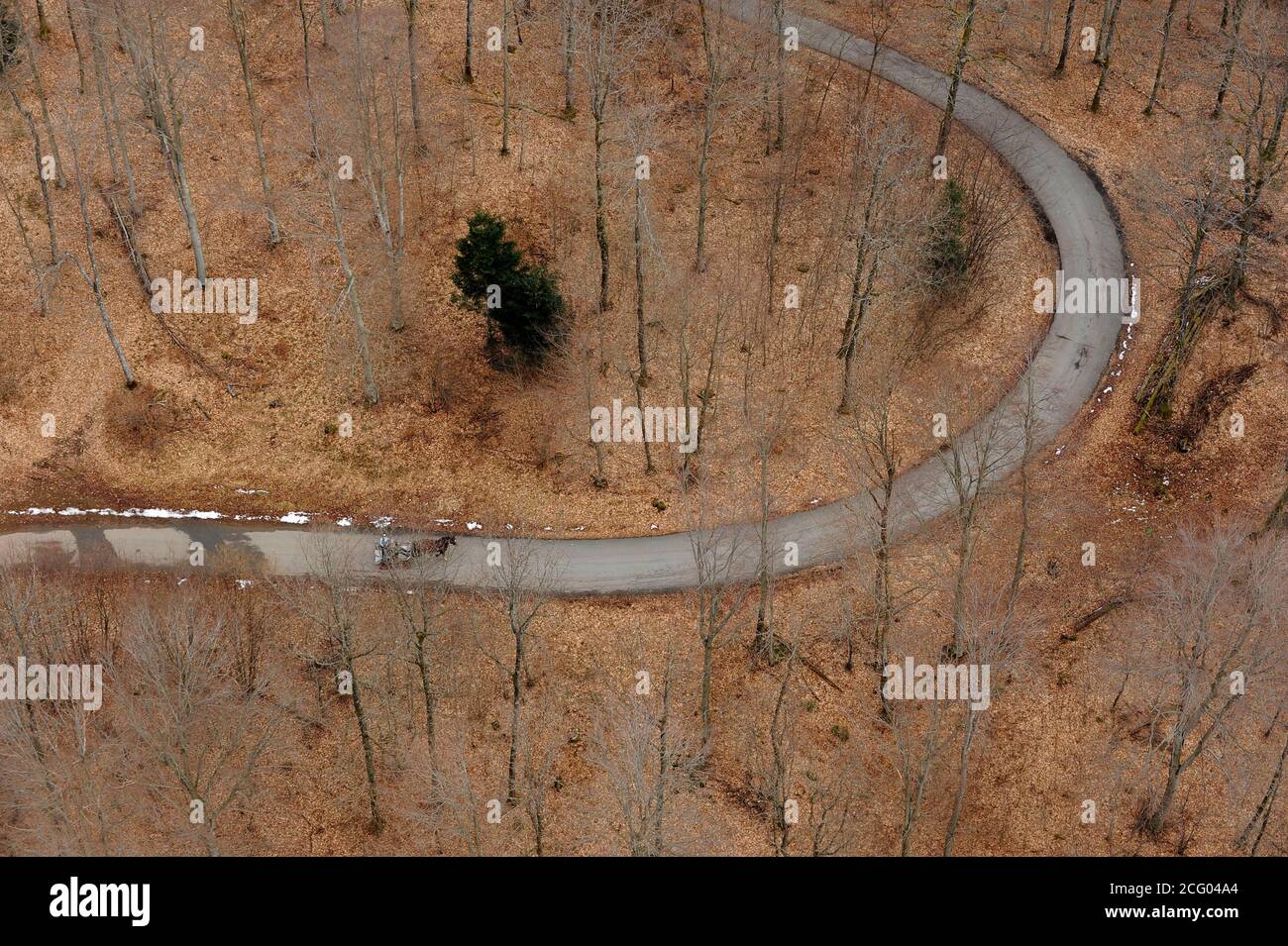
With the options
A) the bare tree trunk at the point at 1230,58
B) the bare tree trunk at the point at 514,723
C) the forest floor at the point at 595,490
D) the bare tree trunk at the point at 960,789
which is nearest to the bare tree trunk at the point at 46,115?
the forest floor at the point at 595,490

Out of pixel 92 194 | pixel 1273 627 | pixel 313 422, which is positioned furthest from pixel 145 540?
pixel 1273 627

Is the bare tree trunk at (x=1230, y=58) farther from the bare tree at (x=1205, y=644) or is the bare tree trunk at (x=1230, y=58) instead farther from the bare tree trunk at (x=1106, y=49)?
the bare tree at (x=1205, y=644)

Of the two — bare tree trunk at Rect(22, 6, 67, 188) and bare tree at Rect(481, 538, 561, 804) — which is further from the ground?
bare tree trunk at Rect(22, 6, 67, 188)

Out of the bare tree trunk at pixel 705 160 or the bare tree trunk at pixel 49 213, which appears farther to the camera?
the bare tree trunk at pixel 49 213

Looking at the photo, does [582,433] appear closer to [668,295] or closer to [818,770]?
[668,295]

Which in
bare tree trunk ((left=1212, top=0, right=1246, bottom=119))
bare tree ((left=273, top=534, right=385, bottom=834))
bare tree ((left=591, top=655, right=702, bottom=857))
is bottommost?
bare tree ((left=591, top=655, right=702, bottom=857))

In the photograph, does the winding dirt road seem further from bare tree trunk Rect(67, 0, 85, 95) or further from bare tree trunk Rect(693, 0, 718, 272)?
bare tree trunk Rect(67, 0, 85, 95)

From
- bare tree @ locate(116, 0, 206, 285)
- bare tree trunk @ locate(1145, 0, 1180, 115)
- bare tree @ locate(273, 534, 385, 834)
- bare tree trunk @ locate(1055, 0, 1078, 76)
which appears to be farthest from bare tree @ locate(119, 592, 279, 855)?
bare tree trunk @ locate(1145, 0, 1180, 115)

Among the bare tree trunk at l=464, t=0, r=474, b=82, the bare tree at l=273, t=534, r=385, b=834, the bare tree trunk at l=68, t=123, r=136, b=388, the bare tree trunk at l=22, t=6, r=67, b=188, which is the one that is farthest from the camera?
the bare tree trunk at l=464, t=0, r=474, b=82
